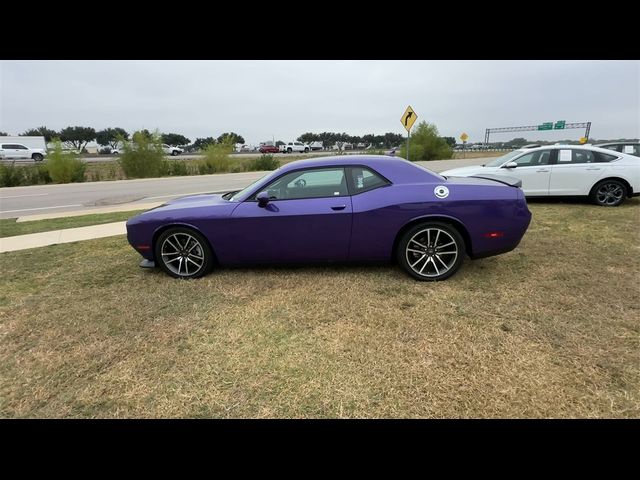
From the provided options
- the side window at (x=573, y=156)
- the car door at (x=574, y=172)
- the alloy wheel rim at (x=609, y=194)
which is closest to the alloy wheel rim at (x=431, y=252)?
the car door at (x=574, y=172)

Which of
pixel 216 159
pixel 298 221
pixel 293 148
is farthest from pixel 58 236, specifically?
pixel 293 148

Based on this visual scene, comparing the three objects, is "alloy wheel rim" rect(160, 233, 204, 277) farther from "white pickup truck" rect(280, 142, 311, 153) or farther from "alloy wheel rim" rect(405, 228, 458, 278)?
"white pickup truck" rect(280, 142, 311, 153)

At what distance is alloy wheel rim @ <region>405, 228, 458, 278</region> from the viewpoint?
12.6 feet

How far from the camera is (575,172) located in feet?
24.6

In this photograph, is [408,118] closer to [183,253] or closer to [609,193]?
[609,193]

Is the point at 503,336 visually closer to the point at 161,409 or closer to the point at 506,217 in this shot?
the point at 506,217

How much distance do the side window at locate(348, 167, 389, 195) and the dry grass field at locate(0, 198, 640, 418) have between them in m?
1.00

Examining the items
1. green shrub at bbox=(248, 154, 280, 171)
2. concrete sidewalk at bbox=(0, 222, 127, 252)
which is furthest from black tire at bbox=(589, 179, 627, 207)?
green shrub at bbox=(248, 154, 280, 171)

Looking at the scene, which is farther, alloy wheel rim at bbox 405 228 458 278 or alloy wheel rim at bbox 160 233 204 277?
alloy wheel rim at bbox 160 233 204 277

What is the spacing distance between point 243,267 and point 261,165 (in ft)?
82.2

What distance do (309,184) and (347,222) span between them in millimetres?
650

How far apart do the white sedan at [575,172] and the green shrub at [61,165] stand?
2106 centimetres

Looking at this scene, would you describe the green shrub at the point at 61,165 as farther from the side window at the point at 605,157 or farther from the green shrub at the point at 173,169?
the side window at the point at 605,157
